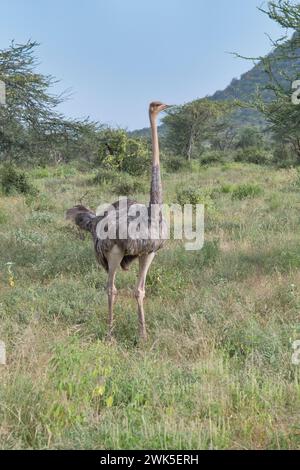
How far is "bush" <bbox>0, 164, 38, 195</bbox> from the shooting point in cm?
1281

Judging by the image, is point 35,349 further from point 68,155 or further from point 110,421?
point 68,155

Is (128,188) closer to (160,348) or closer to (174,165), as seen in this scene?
(174,165)

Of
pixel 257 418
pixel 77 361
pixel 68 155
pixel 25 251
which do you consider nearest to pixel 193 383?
pixel 257 418

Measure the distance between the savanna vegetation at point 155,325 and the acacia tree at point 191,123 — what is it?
2596 centimetres

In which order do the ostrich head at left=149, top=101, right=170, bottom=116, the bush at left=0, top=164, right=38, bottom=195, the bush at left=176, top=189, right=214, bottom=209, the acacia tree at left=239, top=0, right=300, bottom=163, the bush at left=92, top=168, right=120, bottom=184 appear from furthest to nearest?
the bush at left=92, top=168, right=120, bottom=184, the bush at left=0, top=164, right=38, bottom=195, the bush at left=176, top=189, right=214, bottom=209, the acacia tree at left=239, top=0, right=300, bottom=163, the ostrich head at left=149, top=101, right=170, bottom=116

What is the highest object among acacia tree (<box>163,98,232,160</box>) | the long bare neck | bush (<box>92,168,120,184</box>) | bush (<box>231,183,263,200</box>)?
acacia tree (<box>163,98,232,160</box>)

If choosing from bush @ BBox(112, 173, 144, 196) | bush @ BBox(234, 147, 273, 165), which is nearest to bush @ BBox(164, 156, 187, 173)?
bush @ BBox(234, 147, 273, 165)

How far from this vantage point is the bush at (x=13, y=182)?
12812mm

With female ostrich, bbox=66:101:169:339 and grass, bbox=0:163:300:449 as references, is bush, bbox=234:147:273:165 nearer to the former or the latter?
grass, bbox=0:163:300:449

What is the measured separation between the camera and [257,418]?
9.23 ft

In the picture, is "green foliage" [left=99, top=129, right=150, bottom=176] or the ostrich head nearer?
the ostrich head

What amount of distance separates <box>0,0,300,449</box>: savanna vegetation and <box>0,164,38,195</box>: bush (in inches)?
63.9

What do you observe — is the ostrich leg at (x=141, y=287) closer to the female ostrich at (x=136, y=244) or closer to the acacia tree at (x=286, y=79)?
the female ostrich at (x=136, y=244)
